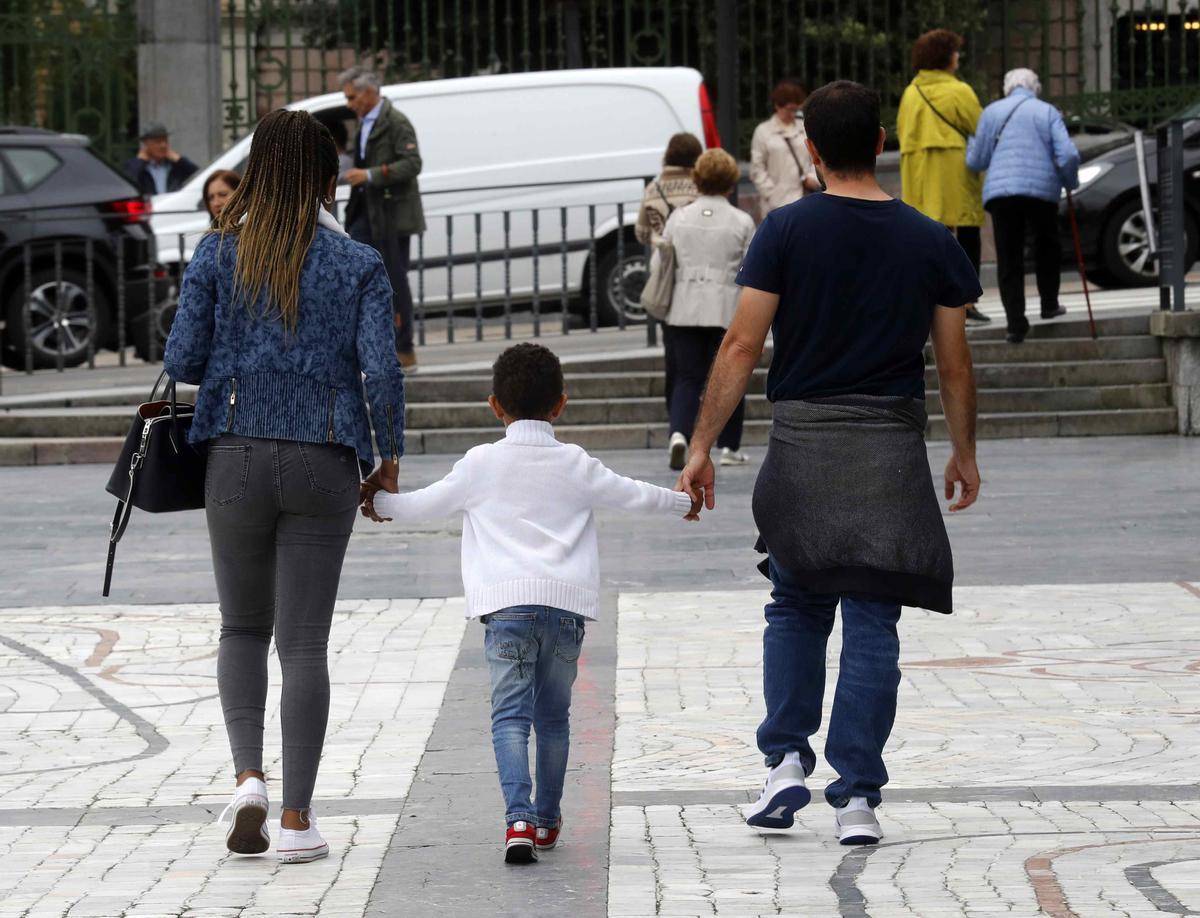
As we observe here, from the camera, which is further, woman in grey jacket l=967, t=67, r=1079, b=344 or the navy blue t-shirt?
woman in grey jacket l=967, t=67, r=1079, b=344

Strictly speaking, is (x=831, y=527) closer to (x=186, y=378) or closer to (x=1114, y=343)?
(x=186, y=378)

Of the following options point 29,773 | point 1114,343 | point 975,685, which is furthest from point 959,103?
point 29,773

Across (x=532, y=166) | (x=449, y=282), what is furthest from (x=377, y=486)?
(x=532, y=166)

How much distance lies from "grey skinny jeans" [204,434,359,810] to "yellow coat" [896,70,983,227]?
9.30 m

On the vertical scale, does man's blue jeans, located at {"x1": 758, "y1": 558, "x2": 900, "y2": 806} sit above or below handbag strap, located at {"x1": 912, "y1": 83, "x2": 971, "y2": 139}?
below

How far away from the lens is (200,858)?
493 cm

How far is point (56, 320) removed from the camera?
15.8 m

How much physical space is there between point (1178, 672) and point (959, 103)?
7.44 metres

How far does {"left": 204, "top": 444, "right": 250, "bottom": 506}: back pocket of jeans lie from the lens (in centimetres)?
486

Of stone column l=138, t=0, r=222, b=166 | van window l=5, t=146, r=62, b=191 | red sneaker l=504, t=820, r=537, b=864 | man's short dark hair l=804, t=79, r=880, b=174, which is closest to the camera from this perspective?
red sneaker l=504, t=820, r=537, b=864

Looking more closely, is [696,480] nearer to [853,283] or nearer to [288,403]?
[853,283]

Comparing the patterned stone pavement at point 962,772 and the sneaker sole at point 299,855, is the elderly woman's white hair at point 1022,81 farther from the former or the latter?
the sneaker sole at point 299,855

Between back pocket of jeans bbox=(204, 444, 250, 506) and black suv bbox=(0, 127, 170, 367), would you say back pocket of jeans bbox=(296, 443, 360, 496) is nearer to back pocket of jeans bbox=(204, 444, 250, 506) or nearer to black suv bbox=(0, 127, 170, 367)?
back pocket of jeans bbox=(204, 444, 250, 506)

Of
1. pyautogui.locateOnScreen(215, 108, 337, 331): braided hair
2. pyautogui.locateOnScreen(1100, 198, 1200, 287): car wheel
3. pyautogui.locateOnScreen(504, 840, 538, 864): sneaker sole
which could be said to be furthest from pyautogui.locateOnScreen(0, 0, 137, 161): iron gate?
pyautogui.locateOnScreen(504, 840, 538, 864): sneaker sole
